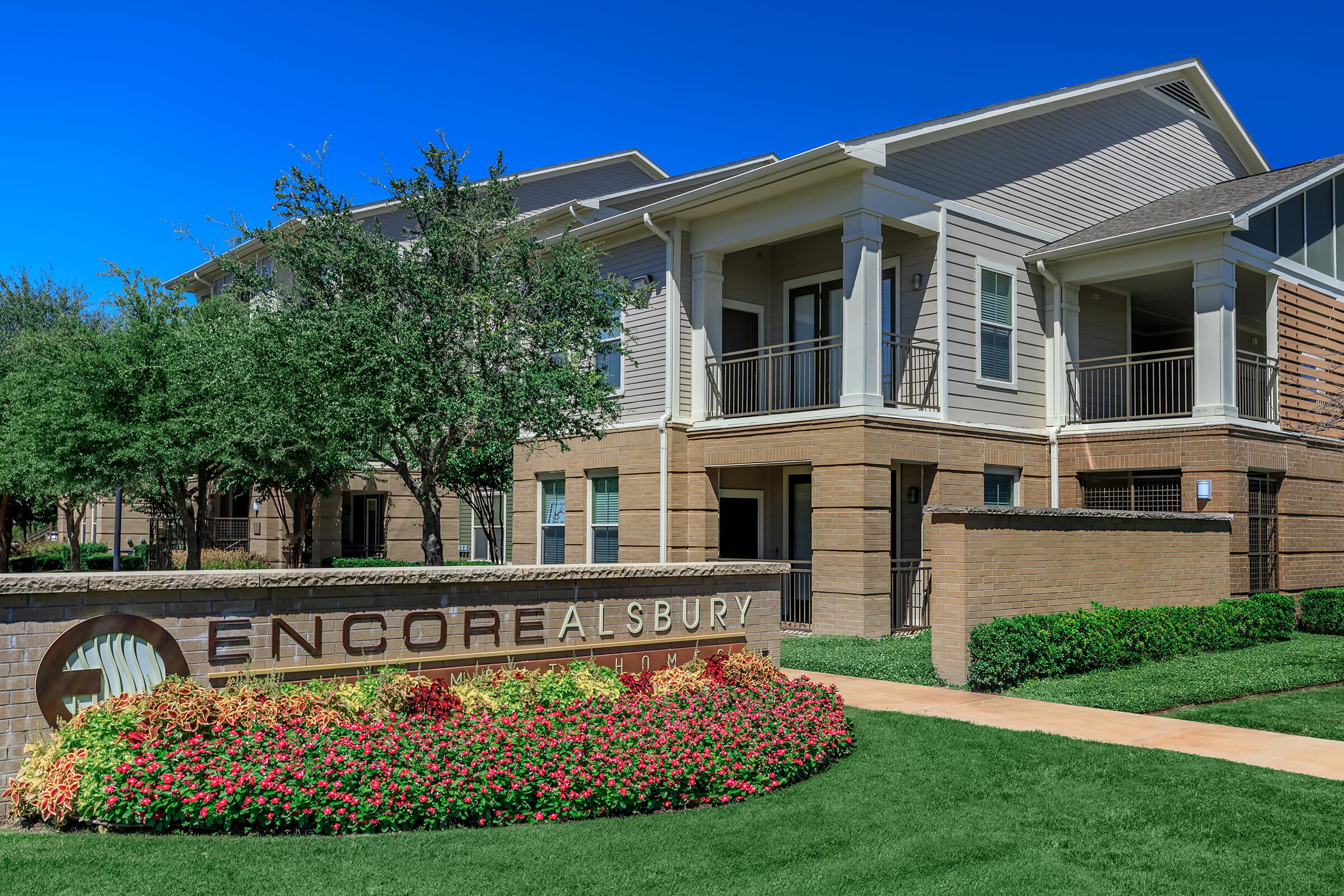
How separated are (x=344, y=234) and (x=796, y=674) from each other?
7.23m

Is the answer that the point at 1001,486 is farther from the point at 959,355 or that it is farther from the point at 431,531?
the point at 431,531

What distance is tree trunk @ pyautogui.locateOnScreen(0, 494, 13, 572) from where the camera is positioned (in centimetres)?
3325

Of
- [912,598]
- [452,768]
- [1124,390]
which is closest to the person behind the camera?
[452,768]

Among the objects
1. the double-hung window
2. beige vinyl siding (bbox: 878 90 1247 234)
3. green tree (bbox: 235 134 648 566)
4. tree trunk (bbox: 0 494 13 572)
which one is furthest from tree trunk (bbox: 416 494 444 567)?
tree trunk (bbox: 0 494 13 572)

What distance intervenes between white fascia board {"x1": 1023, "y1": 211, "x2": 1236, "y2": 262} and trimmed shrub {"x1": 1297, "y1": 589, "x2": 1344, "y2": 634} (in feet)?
19.8

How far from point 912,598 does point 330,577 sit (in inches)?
431

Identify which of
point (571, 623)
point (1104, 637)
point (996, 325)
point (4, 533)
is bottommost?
point (1104, 637)

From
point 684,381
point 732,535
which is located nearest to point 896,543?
point 732,535

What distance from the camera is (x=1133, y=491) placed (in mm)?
17891

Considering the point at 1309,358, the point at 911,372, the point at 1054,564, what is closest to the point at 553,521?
the point at 911,372

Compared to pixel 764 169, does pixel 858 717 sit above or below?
below

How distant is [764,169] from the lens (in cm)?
1630

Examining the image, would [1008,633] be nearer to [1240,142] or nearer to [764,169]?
[764,169]

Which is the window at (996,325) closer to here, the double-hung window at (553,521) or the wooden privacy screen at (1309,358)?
the wooden privacy screen at (1309,358)
